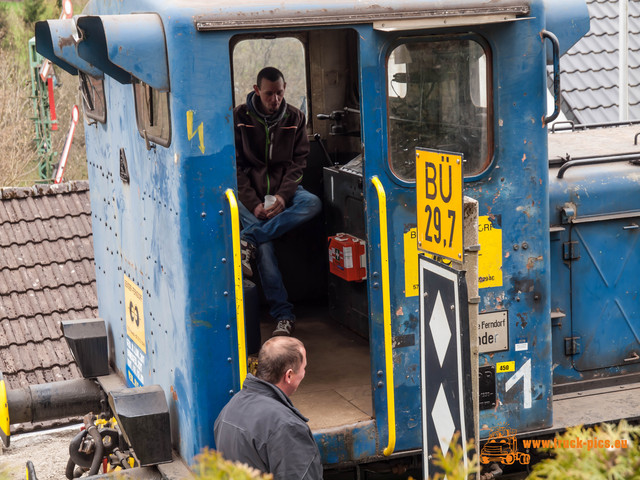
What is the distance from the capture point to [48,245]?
29.7 ft

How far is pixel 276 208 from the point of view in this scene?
5.26 meters

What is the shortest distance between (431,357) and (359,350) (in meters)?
2.36

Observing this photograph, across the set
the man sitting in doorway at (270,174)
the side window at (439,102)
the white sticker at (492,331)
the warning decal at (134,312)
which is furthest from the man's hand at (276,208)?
the white sticker at (492,331)

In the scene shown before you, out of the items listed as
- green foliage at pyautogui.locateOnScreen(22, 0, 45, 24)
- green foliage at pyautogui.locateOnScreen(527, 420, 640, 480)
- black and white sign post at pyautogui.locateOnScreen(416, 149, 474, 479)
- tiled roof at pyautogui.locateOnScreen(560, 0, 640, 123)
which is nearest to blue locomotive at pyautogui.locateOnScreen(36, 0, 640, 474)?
black and white sign post at pyautogui.locateOnScreen(416, 149, 474, 479)

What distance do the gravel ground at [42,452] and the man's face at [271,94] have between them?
3.18 m

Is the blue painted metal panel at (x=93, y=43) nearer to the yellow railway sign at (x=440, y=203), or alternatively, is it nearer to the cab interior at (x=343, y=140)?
the cab interior at (x=343, y=140)

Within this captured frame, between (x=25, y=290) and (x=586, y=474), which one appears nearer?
(x=586, y=474)

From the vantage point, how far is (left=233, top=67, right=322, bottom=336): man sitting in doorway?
529 centimetres

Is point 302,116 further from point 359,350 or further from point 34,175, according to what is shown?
point 34,175

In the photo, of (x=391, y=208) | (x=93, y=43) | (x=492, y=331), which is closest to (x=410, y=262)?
(x=391, y=208)

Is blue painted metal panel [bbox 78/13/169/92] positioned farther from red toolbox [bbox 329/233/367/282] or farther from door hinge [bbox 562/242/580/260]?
door hinge [bbox 562/242/580/260]

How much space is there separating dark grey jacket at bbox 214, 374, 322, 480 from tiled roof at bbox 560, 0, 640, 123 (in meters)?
6.78

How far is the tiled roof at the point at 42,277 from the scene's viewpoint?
8172 millimetres

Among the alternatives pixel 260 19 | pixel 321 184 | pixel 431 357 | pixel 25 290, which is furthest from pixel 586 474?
pixel 25 290
